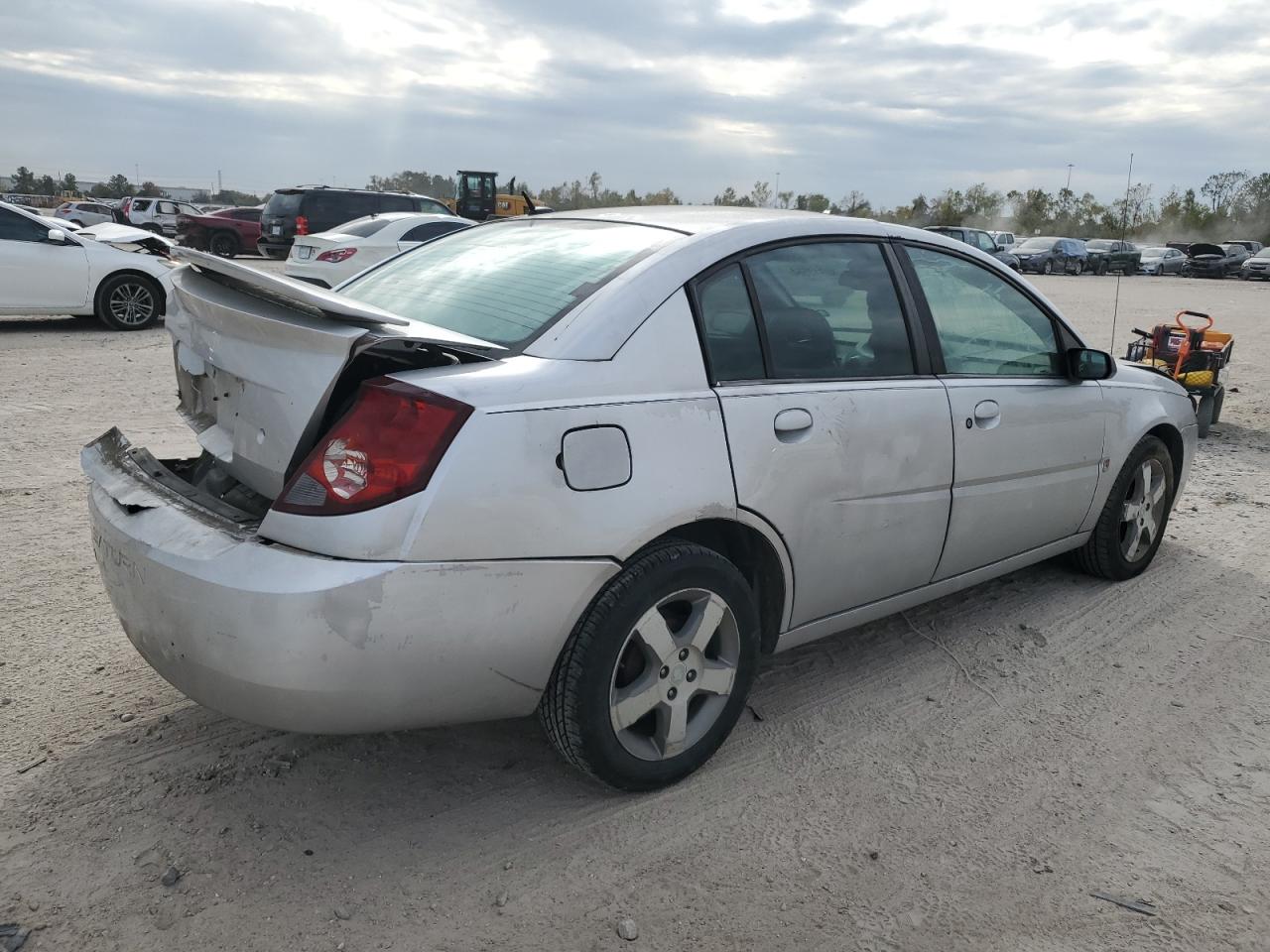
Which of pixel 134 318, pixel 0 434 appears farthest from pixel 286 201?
pixel 0 434

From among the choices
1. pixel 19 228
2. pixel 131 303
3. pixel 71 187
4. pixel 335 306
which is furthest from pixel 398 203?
pixel 71 187

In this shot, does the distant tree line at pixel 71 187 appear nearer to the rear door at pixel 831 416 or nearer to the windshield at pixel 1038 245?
the windshield at pixel 1038 245

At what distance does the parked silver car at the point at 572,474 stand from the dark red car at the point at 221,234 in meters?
26.0

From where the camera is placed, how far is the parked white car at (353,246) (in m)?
12.4

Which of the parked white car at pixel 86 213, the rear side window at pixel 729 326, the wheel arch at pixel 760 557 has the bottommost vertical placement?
the wheel arch at pixel 760 557

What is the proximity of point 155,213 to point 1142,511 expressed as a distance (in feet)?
120

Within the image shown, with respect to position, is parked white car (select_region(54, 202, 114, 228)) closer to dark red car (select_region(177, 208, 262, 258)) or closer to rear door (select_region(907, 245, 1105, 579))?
dark red car (select_region(177, 208, 262, 258))

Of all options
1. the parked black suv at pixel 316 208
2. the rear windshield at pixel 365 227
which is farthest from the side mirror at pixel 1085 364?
the parked black suv at pixel 316 208

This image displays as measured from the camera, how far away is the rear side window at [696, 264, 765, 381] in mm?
2902

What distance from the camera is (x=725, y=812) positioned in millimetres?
2818

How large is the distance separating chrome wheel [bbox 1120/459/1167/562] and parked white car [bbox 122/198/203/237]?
115 feet

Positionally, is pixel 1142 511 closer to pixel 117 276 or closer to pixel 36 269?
pixel 117 276

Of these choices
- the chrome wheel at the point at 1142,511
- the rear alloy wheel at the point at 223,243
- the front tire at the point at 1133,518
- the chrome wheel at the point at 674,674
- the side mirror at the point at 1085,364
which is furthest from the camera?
the rear alloy wheel at the point at 223,243

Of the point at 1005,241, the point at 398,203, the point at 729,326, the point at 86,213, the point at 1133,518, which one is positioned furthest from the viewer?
the point at 1005,241
